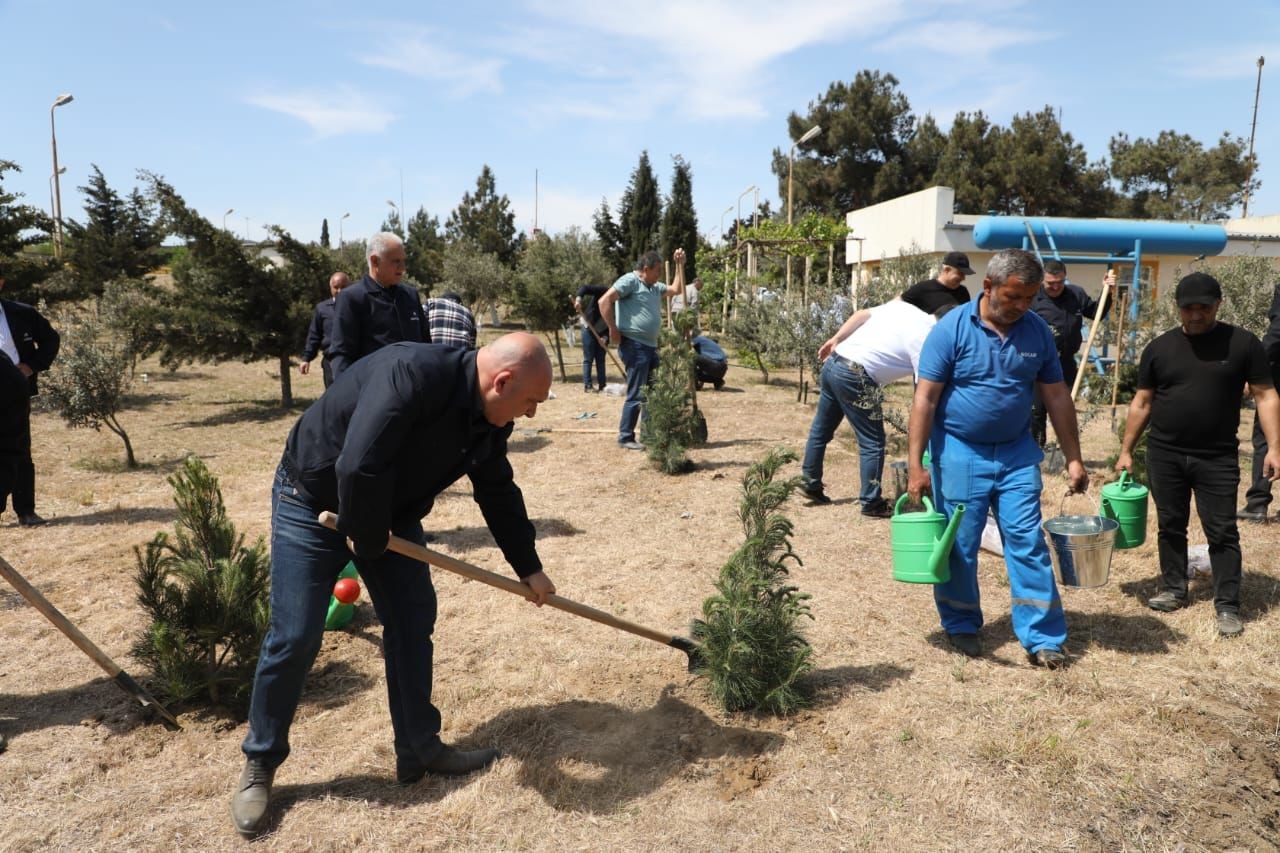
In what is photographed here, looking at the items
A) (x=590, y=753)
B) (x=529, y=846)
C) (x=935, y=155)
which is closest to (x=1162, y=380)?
(x=590, y=753)

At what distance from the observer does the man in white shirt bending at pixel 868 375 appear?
5879 mm

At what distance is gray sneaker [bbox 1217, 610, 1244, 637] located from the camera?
4.38 metres

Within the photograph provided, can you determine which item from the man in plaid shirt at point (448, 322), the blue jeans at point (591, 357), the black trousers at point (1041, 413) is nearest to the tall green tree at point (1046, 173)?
the blue jeans at point (591, 357)

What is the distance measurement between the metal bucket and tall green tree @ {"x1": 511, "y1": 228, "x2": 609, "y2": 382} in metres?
12.5

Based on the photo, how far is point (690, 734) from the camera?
3.53 meters

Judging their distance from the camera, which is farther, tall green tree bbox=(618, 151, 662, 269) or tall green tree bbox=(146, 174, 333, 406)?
tall green tree bbox=(618, 151, 662, 269)

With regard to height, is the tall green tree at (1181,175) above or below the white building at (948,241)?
above

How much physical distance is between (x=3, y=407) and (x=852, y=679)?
15.5 ft

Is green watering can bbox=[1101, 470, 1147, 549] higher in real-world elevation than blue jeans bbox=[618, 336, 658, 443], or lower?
lower

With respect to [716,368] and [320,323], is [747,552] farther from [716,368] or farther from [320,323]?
[716,368]

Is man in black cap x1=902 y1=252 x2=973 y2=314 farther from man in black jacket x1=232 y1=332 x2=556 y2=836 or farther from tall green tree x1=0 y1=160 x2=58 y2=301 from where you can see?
tall green tree x1=0 y1=160 x2=58 y2=301

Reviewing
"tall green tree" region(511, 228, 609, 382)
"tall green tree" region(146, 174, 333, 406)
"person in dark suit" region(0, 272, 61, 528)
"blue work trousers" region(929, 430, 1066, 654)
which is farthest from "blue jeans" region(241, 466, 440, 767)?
"tall green tree" region(511, 228, 609, 382)

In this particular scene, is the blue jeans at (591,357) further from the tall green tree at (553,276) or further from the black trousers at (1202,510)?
the black trousers at (1202,510)

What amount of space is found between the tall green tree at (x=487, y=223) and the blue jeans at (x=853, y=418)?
28.8m
